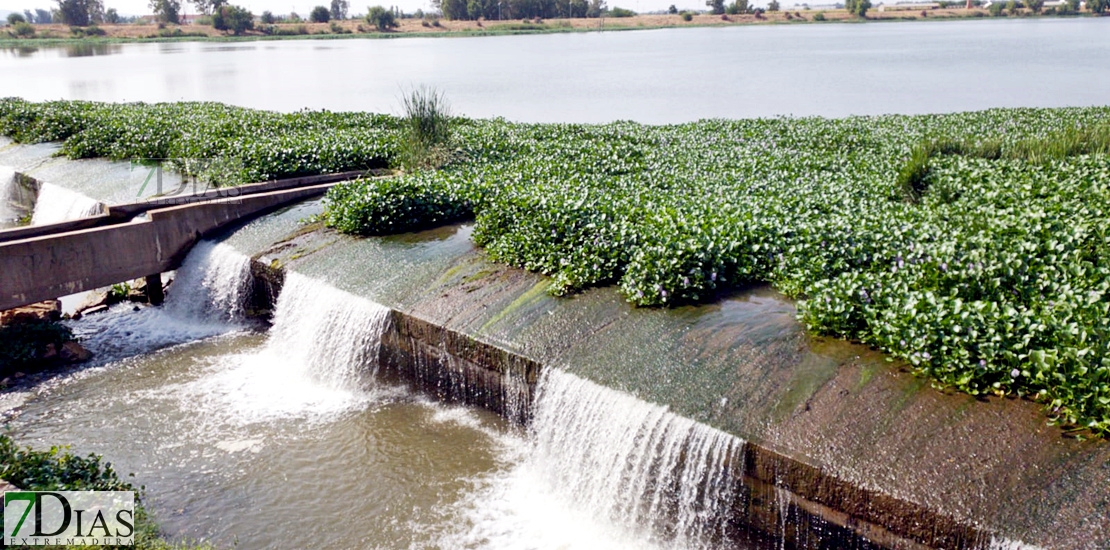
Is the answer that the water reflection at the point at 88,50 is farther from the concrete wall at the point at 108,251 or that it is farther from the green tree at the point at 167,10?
the concrete wall at the point at 108,251

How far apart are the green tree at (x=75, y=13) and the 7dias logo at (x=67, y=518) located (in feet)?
340

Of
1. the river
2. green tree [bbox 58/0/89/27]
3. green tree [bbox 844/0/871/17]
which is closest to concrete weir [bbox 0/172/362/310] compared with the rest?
the river

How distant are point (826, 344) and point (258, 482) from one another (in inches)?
203

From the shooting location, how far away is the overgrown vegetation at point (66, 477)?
235 inches

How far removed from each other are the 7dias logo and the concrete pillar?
672cm

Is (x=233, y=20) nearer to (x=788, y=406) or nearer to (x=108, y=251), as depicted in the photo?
(x=108, y=251)

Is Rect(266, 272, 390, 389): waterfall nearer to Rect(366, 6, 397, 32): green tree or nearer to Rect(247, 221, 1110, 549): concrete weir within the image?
Rect(247, 221, 1110, 549): concrete weir

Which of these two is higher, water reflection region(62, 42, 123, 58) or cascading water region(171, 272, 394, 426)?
water reflection region(62, 42, 123, 58)

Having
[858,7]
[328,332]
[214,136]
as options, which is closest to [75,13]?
[858,7]

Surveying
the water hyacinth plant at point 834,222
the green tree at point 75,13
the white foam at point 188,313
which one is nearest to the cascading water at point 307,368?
the white foam at point 188,313

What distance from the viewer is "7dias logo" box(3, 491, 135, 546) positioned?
5.38 meters

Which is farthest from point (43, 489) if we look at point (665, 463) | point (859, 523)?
point (859, 523)

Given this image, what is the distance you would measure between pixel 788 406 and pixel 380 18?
91.4 meters

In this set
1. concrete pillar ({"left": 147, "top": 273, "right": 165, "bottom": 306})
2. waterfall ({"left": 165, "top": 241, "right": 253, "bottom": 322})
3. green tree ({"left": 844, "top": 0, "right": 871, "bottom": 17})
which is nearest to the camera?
waterfall ({"left": 165, "top": 241, "right": 253, "bottom": 322})
